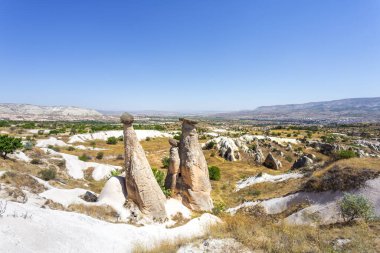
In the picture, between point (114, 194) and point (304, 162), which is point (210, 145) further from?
point (114, 194)

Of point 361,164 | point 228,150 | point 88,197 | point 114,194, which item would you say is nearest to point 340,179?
point 361,164

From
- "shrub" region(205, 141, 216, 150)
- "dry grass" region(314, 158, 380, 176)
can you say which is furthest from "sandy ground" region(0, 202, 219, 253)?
"shrub" region(205, 141, 216, 150)

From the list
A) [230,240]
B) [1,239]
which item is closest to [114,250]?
[1,239]

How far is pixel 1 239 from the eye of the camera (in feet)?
16.5

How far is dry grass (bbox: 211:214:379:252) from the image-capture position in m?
6.57

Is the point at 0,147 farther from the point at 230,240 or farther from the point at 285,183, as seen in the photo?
the point at 285,183

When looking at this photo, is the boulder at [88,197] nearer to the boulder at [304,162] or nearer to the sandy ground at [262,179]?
the sandy ground at [262,179]

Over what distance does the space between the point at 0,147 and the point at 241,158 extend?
30.3 metres

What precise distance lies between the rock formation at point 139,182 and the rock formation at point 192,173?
2300 millimetres

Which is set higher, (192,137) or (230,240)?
(192,137)

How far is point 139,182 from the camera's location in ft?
40.2

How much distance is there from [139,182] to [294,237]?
23.6 feet

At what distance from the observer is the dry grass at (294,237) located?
6566 mm


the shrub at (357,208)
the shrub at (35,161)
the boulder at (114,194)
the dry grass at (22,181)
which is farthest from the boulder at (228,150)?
the shrub at (357,208)
